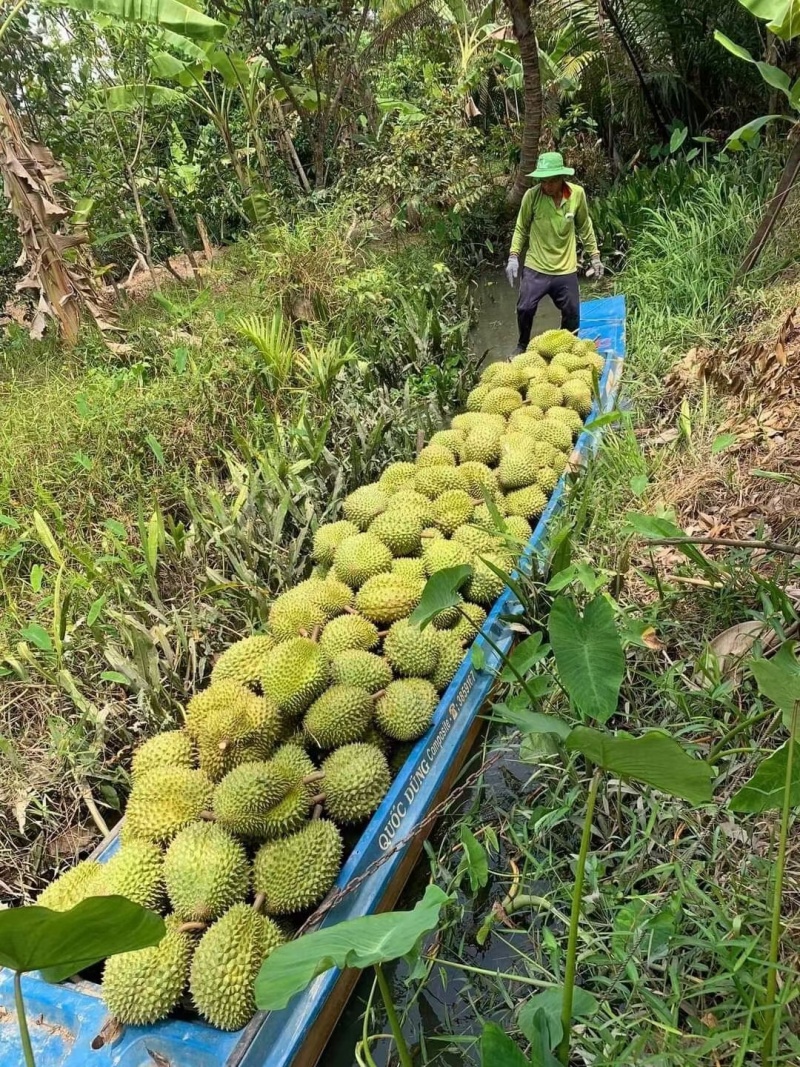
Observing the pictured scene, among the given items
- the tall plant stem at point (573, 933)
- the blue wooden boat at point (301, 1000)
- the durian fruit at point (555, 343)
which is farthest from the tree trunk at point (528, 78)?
the tall plant stem at point (573, 933)

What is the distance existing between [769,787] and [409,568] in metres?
1.37

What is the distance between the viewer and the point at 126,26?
555 cm

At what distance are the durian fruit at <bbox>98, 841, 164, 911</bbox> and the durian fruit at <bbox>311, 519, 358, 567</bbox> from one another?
Result: 1168 mm

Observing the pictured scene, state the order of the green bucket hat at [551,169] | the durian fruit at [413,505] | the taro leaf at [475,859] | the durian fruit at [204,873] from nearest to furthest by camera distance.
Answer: the durian fruit at [204,873] < the taro leaf at [475,859] < the durian fruit at [413,505] < the green bucket hat at [551,169]

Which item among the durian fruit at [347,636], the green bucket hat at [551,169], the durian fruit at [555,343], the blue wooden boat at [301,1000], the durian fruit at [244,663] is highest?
the green bucket hat at [551,169]

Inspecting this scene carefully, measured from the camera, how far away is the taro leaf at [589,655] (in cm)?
131

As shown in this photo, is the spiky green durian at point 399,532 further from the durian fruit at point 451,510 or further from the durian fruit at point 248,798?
the durian fruit at point 248,798

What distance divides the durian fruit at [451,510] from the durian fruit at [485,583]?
192 mm

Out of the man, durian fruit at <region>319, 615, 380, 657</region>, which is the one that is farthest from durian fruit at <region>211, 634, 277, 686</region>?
the man

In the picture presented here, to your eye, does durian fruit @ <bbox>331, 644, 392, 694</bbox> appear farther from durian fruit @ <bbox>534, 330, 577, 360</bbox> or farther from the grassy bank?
durian fruit @ <bbox>534, 330, 577, 360</bbox>

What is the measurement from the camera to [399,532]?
2482mm

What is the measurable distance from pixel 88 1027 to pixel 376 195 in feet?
23.2

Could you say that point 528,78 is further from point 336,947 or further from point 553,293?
point 336,947

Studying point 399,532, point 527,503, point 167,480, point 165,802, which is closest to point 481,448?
point 527,503
